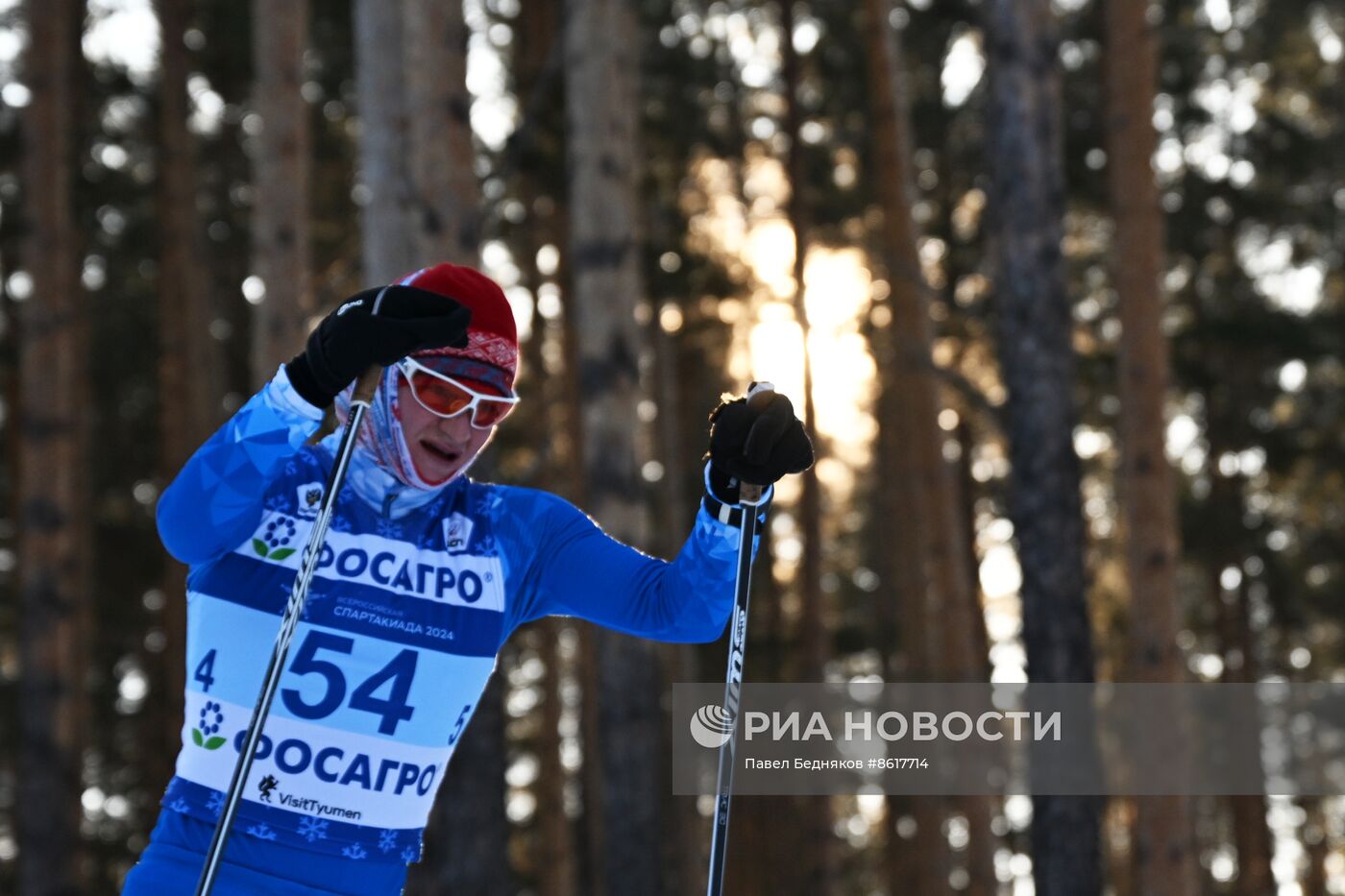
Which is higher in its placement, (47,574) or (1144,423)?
(1144,423)

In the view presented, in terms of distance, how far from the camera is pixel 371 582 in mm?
3330

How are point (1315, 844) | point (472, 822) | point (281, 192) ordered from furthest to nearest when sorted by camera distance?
point (1315, 844), point (281, 192), point (472, 822)

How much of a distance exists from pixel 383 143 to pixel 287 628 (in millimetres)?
4390

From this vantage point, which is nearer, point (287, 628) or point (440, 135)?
point (287, 628)

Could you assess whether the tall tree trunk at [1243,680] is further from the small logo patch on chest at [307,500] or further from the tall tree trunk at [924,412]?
the small logo patch on chest at [307,500]

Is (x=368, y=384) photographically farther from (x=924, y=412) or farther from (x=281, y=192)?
(x=924, y=412)

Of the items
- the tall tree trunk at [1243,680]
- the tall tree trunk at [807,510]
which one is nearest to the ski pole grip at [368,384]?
the tall tree trunk at [807,510]

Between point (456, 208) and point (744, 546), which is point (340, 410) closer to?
point (744, 546)

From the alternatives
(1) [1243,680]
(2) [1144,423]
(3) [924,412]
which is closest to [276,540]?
(2) [1144,423]

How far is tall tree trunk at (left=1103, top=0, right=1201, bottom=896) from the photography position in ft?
→ 30.2

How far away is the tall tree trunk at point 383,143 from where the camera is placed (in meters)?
6.84

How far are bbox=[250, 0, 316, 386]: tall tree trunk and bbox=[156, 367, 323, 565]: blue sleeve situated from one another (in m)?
5.41

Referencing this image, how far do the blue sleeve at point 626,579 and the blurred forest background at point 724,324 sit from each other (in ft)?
11.3

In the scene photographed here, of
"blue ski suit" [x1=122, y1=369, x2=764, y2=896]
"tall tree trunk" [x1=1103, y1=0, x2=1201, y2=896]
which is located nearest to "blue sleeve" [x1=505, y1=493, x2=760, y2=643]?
"blue ski suit" [x1=122, y1=369, x2=764, y2=896]
